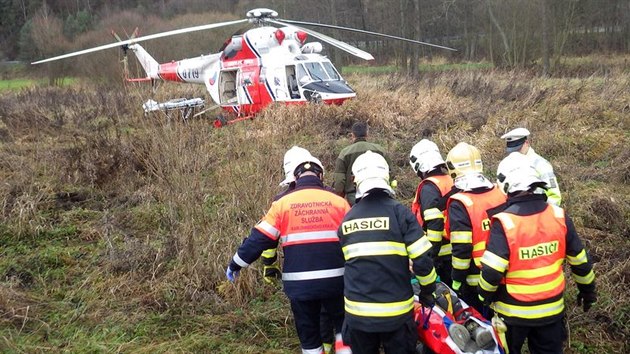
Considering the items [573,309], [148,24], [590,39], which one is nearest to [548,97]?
[573,309]

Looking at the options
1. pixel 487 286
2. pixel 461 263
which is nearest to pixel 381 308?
pixel 487 286

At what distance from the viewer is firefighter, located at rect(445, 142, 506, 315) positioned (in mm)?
3523

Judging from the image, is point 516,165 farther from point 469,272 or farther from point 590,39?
point 590,39

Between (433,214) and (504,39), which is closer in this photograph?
(433,214)

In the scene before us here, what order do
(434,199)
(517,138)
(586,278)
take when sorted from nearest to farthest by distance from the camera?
(586,278)
(434,199)
(517,138)

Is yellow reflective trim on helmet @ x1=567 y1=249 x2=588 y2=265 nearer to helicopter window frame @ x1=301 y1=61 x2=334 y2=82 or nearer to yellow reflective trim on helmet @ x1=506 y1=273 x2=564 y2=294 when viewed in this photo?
yellow reflective trim on helmet @ x1=506 y1=273 x2=564 y2=294

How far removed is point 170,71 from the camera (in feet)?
53.4

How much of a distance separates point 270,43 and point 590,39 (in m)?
22.2

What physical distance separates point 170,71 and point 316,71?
6.01 m

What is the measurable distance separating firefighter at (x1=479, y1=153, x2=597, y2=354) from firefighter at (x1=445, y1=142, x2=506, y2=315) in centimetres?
38

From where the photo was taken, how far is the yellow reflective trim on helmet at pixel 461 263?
3561mm

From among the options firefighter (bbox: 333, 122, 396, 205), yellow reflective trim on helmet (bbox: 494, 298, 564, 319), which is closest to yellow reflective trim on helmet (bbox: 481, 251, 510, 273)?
yellow reflective trim on helmet (bbox: 494, 298, 564, 319)

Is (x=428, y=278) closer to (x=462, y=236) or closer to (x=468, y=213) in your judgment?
(x=462, y=236)

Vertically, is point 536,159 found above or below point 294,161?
below
